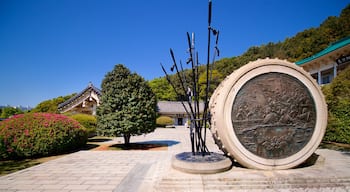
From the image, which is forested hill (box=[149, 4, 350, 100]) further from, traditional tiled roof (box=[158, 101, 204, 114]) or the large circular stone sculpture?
the large circular stone sculpture

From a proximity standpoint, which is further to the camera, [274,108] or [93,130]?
[93,130]

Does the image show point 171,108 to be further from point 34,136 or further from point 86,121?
point 34,136

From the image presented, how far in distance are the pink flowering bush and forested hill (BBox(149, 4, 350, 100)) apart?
904 cm

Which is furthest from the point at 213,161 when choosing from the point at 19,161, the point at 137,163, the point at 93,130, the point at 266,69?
the point at 93,130

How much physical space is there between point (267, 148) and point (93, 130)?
41.8 ft

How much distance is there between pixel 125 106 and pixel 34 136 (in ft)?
12.4

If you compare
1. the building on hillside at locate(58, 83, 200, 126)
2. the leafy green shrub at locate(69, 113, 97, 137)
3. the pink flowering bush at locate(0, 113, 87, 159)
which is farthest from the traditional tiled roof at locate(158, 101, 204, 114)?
the pink flowering bush at locate(0, 113, 87, 159)

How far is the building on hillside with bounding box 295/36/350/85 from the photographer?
13.6 meters

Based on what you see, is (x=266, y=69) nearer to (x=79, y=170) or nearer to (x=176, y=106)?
(x=79, y=170)

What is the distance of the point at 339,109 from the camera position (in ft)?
31.5

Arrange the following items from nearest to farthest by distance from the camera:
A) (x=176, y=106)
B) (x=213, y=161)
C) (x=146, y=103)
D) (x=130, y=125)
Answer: (x=213, y=161)
(x=130, y=125)
(x=146, y=103)
(x=176, y=106)

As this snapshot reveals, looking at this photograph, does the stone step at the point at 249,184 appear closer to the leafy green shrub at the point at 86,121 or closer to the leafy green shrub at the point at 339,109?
the leafy green shrub at the point at 339,109

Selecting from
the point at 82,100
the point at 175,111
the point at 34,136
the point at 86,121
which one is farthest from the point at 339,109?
the point at 175,111

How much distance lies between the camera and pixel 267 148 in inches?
147
